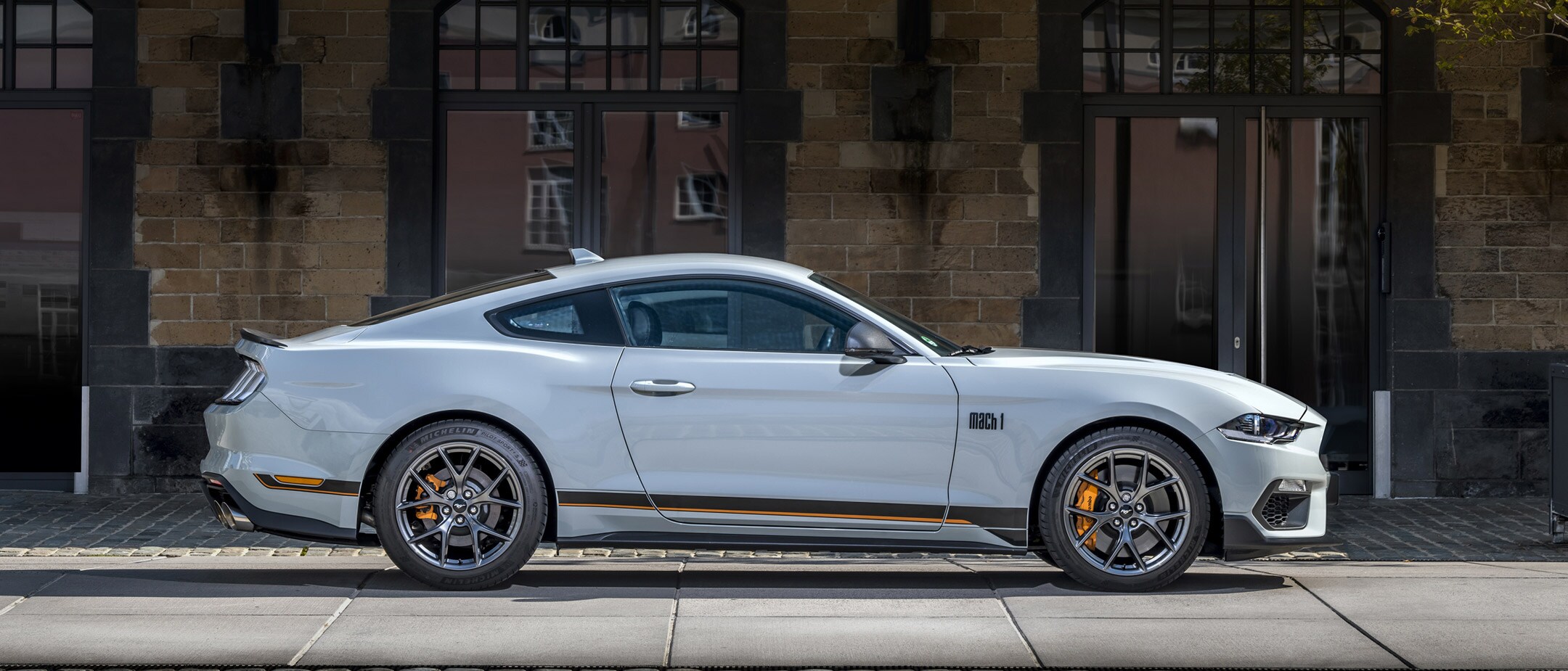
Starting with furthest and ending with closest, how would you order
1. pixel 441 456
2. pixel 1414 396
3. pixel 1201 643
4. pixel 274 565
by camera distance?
pixel 1414 396 → pixel 274 565 → pixel 441 456 → pixel 1201 643

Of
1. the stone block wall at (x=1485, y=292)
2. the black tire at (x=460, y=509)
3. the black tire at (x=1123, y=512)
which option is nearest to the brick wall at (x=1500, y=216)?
the stone block wall at (x=1485, y=292)

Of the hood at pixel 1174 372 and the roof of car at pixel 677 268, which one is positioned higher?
the roof of car at pixel 677 268

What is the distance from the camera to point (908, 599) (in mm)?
6578

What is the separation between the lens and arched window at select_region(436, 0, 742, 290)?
11.5 metres

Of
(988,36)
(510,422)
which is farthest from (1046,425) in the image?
(988,36)

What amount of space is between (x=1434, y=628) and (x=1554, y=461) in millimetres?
3258

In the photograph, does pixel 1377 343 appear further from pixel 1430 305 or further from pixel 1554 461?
pixel 1554 461

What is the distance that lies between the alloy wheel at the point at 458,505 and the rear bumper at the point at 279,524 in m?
0.23

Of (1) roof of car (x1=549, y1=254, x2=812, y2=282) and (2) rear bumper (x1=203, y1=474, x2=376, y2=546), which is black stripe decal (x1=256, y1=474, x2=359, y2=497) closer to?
(2) rear bumper (x1=203, y1=474, x2=376, y2=546)

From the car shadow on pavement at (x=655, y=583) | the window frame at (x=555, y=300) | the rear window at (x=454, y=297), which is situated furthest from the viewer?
the rear window at (x=454, y=297)

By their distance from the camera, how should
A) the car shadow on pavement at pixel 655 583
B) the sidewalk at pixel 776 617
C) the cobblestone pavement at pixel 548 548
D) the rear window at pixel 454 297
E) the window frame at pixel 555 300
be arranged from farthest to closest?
the cobblestone pavement at pixel 548 548, the rear window at pixel 454 297, the window frame at pixel 555 300, the car shadow on pavement at pixel 655 583, the sidewalk at pixel 776 617

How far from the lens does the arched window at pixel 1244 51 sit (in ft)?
37.4

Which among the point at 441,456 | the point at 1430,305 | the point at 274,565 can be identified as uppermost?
the point at 1430,305

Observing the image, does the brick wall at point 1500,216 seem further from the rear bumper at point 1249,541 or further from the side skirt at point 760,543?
the side skirt at point 760,543
